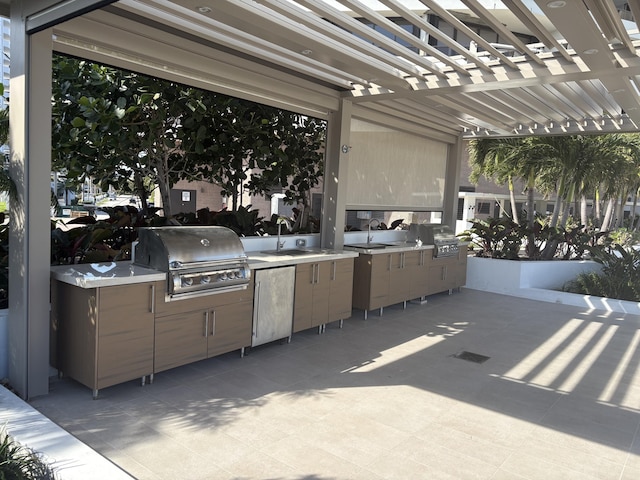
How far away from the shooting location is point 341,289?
5.74 meters

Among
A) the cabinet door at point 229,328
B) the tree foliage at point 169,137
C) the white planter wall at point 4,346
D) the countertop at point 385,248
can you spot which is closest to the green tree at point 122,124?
the tree foliage at point 169,137

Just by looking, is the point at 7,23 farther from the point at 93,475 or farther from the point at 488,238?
the point at 488,238

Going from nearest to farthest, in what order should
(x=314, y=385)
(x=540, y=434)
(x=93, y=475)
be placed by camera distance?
(x=93, y=475) → (x=540, y=434) → (x=314, y=385)

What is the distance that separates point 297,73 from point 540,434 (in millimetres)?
4006

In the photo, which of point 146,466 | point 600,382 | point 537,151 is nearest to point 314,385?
point 146,466

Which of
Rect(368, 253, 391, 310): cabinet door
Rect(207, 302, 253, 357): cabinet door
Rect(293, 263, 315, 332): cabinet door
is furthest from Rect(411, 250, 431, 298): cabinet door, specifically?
Rect(207, 302, 253, 357): cabinet door

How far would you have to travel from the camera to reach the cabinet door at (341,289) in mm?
5605

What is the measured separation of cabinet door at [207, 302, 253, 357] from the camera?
4.26 metres

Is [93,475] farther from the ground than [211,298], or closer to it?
closer to it

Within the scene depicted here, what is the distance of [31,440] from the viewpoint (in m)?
2.67

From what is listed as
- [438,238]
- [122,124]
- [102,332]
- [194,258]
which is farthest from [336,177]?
[102,332]

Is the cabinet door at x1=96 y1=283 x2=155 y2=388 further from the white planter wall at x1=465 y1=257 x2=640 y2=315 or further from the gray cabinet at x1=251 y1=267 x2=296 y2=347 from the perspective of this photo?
the white planter wall at x1=465 y1=257 x2=640 y2=315

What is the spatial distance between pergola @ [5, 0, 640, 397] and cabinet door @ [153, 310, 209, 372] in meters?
0.76

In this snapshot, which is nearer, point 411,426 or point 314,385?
point 411,426
